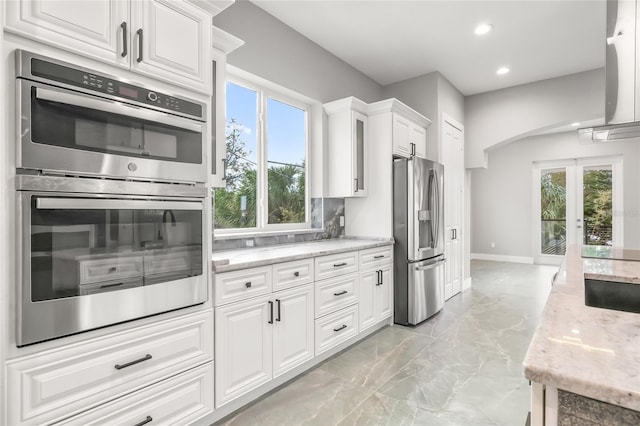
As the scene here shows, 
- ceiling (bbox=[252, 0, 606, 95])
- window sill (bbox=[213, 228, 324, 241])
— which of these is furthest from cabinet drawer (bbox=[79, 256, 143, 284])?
ceiling (bbox=[252, 0, 606, 95])

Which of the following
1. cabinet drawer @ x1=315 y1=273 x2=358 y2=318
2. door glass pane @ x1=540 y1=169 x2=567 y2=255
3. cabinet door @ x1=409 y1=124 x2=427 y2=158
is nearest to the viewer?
cabinet drawer @ x1=315 y1=273 x2=358 y2=318

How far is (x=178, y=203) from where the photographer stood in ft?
5.47

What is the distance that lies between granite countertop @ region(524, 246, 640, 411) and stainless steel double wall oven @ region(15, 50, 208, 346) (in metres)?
1.53

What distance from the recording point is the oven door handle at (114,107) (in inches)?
49.9

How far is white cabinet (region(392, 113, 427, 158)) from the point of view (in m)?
3.64

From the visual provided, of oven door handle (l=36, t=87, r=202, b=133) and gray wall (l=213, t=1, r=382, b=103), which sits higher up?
gray wall (l=213, t=1, r=382, b=103)

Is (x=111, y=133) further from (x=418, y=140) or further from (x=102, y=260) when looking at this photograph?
(x=418, y=140)

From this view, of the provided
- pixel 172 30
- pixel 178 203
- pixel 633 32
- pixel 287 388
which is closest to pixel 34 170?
pixel 178 203

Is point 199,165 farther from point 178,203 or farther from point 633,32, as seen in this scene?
point 633,32

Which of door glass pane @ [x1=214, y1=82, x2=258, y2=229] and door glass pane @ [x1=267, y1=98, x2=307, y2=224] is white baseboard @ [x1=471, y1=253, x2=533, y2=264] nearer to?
door glass pane @ [x1=267, y1=98, x2=307, y2=224]

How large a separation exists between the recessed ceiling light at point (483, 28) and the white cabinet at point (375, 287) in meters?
2.41

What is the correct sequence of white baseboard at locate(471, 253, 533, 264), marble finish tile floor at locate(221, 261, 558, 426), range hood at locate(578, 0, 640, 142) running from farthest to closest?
white baseboard at locate(471, 253, 533, 264), marble finish tile floor at locate(221, 261, 558, 426), range hood at locate(578, 0, 640, 142)

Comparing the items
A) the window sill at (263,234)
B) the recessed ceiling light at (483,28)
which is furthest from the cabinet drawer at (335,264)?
the recessed ceiling light at (483,28)

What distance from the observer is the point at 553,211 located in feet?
23.6
